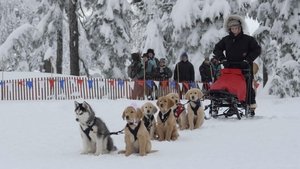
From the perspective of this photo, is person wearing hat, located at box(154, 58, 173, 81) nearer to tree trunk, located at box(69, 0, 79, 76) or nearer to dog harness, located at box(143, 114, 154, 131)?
tree trunk, located at box(69, 0, 79, 76)

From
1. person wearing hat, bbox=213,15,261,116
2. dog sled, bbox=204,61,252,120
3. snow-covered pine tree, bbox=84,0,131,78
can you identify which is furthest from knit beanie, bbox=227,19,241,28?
snow-covered pine tree, bbox=84,0,131,78

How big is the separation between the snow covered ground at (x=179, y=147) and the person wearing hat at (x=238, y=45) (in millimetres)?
1351

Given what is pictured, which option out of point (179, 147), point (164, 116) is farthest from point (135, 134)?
point (164, 116)

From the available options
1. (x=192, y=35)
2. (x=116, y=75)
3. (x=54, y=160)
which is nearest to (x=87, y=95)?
(x=192, y=35)

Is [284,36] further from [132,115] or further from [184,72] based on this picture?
[132,115]

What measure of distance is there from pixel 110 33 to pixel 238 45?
1771cm

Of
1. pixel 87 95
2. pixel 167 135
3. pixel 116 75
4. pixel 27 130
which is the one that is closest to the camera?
pixel 167 135

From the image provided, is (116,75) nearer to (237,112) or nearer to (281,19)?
(281,19)

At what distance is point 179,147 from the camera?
8.09 m

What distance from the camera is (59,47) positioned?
108 feet

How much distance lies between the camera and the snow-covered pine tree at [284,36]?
2167 cm

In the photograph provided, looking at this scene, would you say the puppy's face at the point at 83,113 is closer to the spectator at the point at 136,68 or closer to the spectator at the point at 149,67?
the spectator at the point at 136,68

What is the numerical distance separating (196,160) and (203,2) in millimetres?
17973

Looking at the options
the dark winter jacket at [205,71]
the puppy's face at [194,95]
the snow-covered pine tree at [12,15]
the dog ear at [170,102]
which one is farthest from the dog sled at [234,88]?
the snow-covered pine tree at [12,15]
